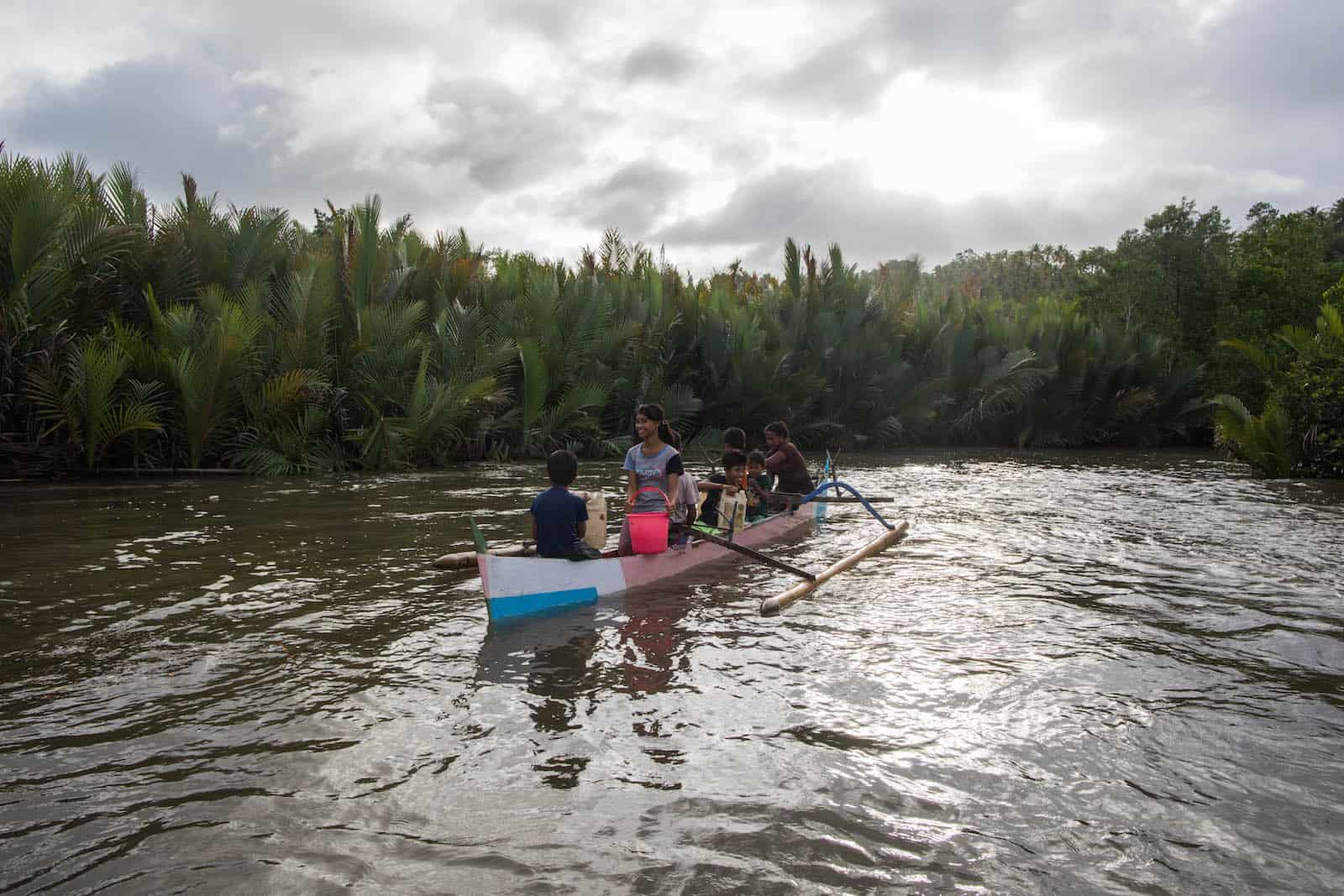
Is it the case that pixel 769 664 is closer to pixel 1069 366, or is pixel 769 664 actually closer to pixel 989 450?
pixel 989 450

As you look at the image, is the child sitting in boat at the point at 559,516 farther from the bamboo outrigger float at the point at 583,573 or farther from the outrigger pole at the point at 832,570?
the outrigger pole at the point at 832,570

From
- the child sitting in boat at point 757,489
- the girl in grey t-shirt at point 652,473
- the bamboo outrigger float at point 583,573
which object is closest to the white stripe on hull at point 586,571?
the bamboo outrigger float at point 583,573

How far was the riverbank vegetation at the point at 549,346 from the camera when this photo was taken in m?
14.5

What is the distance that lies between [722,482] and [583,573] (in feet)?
11.7

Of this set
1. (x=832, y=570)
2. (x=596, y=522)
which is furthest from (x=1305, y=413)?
(x=596, y=522)

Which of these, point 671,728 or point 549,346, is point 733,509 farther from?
point 549,346

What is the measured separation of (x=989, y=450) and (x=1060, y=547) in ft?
56.6

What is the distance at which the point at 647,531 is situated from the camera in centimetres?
816

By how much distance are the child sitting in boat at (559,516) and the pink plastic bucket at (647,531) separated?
740 millimetres

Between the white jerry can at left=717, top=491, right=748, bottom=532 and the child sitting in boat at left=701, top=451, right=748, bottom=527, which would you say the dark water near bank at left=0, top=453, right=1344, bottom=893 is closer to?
the white jerry can at left=717, top=491, right=748, bottom=532

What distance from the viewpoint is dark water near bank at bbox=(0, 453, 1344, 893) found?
3551 mm

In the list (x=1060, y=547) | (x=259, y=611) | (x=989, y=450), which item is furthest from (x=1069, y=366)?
(x=259, y=611)

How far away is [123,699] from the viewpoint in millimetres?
5105

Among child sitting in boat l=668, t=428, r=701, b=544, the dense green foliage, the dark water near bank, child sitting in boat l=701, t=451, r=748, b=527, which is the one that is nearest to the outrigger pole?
the dark water near bank
